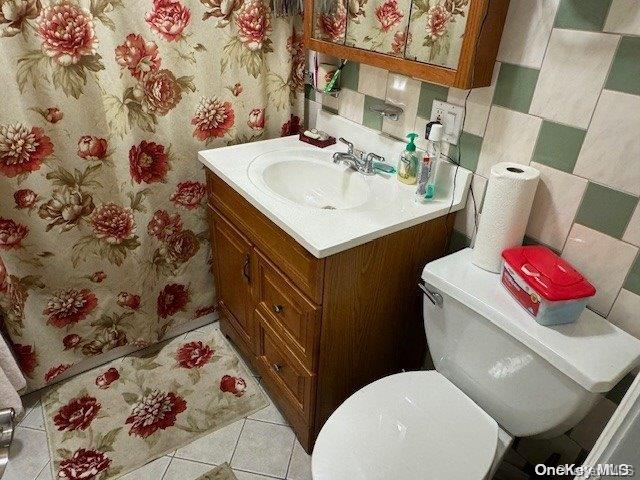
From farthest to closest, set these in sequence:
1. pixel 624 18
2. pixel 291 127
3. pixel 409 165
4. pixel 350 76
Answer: pixel 291 127 < pixel 350 76 < pixel 409 165 < pixel 624 18

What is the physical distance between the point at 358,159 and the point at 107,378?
4.19ft

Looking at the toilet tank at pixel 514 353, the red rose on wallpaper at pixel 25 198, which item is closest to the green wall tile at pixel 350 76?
the toilet tank at pixel 514 353

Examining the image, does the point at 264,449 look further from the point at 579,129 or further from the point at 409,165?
the point at 579,129

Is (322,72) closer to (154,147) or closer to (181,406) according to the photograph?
(154,147)

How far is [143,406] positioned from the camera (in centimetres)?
155

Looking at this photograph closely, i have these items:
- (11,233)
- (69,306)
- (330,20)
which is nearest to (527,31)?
(330,20)

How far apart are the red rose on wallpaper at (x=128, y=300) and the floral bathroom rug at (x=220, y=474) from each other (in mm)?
678

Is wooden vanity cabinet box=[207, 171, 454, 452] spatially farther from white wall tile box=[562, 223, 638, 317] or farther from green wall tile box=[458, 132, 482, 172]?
white wall tile box=[562, 223, 638, 317]

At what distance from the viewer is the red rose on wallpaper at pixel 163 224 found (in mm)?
1550

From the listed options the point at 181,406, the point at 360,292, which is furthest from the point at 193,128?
the point at 181,406

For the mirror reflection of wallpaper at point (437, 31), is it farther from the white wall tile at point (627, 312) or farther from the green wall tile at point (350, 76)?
the white wall tile at point (627, 312)

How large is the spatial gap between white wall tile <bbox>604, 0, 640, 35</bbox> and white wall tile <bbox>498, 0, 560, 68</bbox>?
0.38 feet

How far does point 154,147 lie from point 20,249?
0.52m

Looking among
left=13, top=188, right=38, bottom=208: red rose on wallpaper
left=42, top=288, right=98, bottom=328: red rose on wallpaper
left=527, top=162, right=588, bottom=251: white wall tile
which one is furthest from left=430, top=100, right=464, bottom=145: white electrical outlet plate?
left=42, top=288, right=98, bottom=328: red rose on wallpaper
